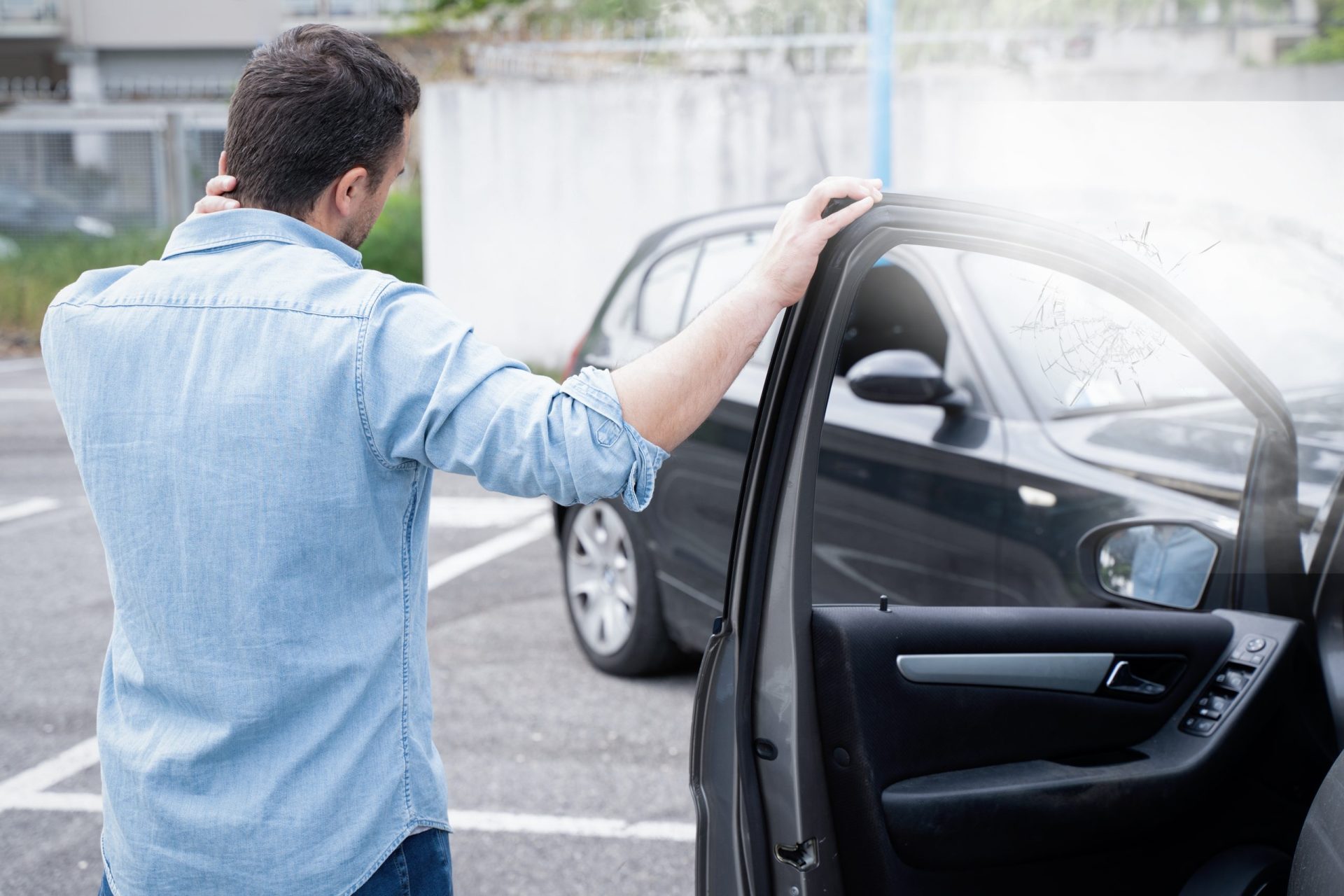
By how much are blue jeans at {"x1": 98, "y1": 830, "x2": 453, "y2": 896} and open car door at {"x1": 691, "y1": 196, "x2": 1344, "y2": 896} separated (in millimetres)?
352

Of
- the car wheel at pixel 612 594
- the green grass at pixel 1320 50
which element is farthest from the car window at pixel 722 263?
the green grass at pixel 1320 50

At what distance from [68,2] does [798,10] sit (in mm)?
20790

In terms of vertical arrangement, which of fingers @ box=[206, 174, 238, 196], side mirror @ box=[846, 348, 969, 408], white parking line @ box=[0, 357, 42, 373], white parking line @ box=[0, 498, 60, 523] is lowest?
white parking line @ box=[0, 357, 42, 373]

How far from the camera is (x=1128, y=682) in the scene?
208 cm

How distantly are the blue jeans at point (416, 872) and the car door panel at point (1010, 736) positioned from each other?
541 millimetres

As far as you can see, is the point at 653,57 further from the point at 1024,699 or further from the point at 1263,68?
the point at 1024,699

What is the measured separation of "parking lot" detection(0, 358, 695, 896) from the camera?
3.25 metres

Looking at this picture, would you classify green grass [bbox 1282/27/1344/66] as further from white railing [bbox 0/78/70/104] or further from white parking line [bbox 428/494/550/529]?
white railing [bbox 0/78/70/104]

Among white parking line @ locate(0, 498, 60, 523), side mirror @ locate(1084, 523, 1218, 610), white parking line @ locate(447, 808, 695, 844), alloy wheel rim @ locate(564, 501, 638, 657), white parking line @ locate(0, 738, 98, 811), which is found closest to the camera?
side mirror @ locate(1084, 523, 1218, 610)

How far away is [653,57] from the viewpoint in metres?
10.3

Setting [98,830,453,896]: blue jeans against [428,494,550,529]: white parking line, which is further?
[428,494,550,529]: white parking line

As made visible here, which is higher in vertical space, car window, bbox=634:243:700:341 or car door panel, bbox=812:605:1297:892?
car window, bbox=634:243:700:341

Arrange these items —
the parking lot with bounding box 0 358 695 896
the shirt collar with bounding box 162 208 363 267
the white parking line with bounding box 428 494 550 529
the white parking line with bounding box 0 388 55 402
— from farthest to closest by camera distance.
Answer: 1. the white parking line with bounding box 0 388 55 402
2. the white parking line with bounding box 428 494 550 529
3. the parking lot with bounding box 0 358 695 896
4. the shirt collar with bounding box 162 208 363 267

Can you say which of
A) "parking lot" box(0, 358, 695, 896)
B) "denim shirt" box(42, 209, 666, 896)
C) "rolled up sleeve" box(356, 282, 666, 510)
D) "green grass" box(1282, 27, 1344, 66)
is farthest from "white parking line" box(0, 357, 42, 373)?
"rolled up sleeve" box(356, 282, 666, 510)
